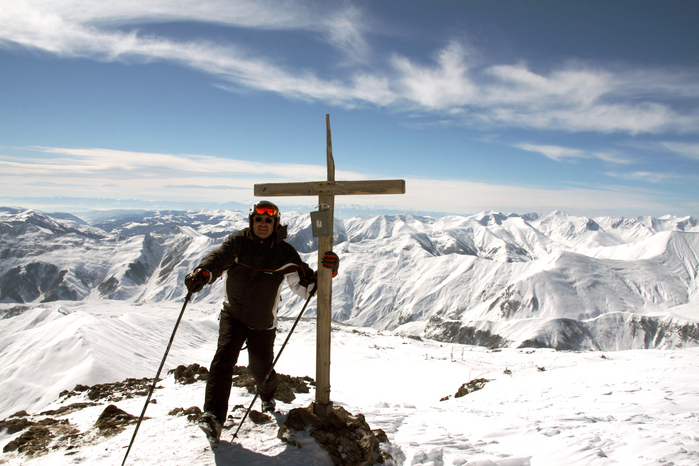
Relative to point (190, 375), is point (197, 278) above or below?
above

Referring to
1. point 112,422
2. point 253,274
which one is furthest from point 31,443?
point 253,274

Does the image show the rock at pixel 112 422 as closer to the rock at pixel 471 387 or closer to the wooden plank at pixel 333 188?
the wooden plank at pixel 333 188

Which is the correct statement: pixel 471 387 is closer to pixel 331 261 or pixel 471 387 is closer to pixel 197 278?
pixel 331 261

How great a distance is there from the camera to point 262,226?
5746 millimetres

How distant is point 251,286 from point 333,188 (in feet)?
7.01

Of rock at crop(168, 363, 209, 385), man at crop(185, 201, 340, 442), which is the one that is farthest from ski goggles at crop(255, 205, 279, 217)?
rock at crop(168, 363, 209, 385)

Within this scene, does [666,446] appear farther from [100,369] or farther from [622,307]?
[622,307]

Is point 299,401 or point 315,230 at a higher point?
point 315,230

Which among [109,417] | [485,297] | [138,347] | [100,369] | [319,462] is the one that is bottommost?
[485,297]

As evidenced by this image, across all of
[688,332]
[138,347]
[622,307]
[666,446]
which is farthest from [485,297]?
[666,446]

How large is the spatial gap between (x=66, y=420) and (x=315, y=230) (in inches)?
247

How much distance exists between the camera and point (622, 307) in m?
142

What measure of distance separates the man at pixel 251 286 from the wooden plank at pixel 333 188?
64 centimetres

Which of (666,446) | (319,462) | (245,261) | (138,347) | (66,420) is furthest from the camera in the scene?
(138,347)
